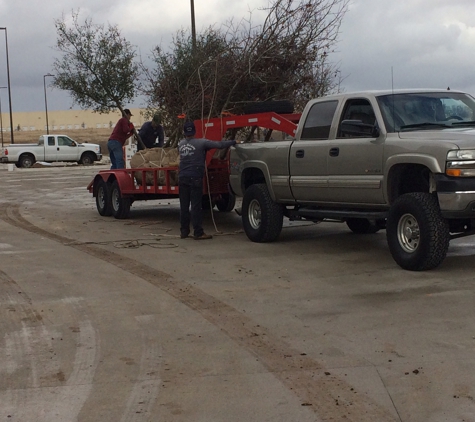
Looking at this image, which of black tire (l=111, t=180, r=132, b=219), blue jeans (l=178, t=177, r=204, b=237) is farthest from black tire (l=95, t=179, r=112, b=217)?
blue jeans (l=178, t=177, r=204, b=237)

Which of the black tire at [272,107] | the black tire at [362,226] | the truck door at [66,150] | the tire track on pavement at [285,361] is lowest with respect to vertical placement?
the tire track on pavement at [285,361]

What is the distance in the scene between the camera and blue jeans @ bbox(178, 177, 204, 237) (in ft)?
40.4

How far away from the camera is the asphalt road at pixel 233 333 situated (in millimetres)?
5121

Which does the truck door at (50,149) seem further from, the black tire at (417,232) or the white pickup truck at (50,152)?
the black tire at (417,232)

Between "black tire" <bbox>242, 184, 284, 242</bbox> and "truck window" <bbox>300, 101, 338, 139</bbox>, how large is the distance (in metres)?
1.14

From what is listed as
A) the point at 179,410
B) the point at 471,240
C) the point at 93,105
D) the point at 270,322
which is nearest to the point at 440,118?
the point at 471,240

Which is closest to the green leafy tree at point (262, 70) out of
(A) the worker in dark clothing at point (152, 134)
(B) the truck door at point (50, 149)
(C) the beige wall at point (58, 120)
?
(A) the worker in dark clothing at point (152, 134)

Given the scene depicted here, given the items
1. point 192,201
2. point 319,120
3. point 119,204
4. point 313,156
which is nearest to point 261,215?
point 192,201

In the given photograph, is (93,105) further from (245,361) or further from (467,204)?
(245,361)

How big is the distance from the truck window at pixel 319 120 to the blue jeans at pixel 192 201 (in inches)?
81.4

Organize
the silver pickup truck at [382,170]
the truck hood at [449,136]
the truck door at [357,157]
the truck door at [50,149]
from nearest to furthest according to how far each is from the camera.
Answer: the truck hood at [449,136], the silver pickup truck at [382,170], the truck door at [357,157], the truck door at [50,149]

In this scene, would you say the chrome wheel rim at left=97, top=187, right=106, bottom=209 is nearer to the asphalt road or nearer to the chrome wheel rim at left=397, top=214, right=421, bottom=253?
the asphalt road

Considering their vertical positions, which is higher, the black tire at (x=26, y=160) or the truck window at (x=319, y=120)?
the truck window at (x=319, y=120)

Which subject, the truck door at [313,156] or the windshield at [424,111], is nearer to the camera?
the windshield at [424,111]
